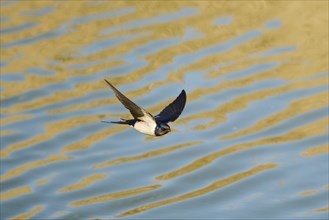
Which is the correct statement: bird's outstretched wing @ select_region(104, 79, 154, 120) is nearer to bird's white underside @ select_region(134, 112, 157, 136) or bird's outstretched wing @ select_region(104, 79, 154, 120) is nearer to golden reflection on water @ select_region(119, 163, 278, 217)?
bird's white underside @ select_region(134, 112, 157, 136)

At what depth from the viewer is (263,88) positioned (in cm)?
1138

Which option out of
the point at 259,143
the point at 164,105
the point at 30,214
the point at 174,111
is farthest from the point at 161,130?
the point at 164,105

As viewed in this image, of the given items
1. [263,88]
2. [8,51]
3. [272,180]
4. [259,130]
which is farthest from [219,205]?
[8,51]

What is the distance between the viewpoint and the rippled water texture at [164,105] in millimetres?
9766

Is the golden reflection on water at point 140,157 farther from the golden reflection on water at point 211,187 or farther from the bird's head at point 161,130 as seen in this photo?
the bird's head at point 161,130

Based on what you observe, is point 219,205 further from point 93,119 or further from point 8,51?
point 8,51

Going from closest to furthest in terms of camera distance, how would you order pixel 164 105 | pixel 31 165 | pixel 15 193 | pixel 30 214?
pixel 30 214, pixel 15 193, pixel 31 165, pixel 164 105

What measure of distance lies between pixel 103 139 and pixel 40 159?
2.22 ft

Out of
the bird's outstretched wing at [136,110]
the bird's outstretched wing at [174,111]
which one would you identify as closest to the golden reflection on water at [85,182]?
the bird's outstretched wing at [174,111]

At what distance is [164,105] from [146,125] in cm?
522

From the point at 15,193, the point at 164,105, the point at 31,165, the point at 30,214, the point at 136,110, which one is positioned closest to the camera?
the point at 136,110

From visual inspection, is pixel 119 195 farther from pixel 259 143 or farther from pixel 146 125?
pixel 146 125

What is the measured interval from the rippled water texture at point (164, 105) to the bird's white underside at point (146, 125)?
3.76 meters

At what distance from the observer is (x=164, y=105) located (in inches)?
432
